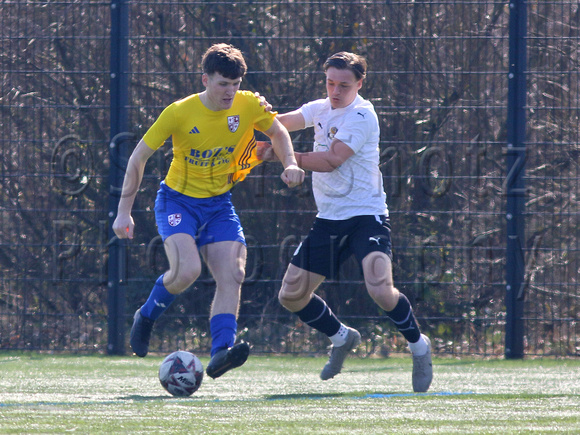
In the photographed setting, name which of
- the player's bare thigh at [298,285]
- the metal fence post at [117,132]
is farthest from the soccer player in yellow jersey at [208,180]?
the metal fence post at [117,132]

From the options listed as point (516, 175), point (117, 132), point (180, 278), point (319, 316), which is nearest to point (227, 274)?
point (180, 278)

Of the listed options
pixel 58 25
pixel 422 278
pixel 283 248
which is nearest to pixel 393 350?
pixel 422 278

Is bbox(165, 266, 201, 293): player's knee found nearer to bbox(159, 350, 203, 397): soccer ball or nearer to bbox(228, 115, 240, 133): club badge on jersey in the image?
bbox(159, 350, 203, 397): soccer ball

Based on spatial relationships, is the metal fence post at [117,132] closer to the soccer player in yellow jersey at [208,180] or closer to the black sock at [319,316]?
the soccer player in yellow jersey at [208,180]

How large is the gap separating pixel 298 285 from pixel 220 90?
1194 millimetres

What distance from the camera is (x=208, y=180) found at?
493 cm

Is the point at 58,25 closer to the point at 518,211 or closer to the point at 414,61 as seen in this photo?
the point at 414,61

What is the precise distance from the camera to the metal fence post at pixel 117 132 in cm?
679

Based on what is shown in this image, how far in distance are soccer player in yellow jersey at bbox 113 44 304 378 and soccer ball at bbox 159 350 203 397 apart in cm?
16

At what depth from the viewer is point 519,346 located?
21.9ft

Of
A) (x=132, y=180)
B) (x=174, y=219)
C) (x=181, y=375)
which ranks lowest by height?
(x=181, y=375)

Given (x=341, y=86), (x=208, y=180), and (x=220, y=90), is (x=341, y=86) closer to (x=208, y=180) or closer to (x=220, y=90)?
(x=220, y=90)

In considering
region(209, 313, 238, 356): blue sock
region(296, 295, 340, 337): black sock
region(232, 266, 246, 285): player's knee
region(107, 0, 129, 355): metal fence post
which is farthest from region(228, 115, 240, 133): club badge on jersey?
region(107, 0, 129, 355): metal fence post

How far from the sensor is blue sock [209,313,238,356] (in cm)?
457
